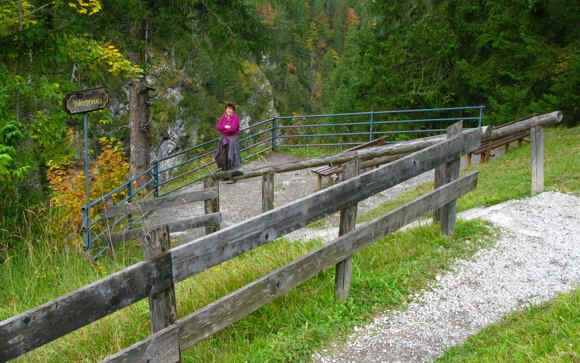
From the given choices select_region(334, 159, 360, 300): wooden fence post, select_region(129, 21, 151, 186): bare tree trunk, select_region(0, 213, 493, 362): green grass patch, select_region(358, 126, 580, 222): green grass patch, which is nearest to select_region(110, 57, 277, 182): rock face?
select_region(129, 21, 151, 186): bare tree trunk

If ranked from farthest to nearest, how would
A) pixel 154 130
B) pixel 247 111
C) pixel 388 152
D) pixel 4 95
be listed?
1. pixel 247 111
2. pixel 154 130
3. pixel 388 152
4. pixel 4 95

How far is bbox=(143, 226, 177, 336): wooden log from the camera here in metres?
2.80

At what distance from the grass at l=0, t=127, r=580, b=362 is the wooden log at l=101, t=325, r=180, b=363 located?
467 millimetres

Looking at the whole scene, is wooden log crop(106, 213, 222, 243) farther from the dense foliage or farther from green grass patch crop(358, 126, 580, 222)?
the dense foliage

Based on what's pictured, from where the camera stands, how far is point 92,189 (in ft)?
30.9

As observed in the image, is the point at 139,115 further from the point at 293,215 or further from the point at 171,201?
the point at 293,215

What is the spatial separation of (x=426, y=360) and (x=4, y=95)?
5.82m

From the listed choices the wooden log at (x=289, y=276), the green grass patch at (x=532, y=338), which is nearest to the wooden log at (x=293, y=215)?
the wooden log at (x=289, y=276)

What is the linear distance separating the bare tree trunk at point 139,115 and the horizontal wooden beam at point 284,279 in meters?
8.50

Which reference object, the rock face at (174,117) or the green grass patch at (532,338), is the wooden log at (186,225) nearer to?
the green grass patch at (532,338)

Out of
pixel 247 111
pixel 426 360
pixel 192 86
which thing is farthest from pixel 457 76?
pixel 247 111

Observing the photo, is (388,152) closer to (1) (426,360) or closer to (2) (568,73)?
(1) (426,360)

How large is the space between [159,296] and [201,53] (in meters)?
17.1

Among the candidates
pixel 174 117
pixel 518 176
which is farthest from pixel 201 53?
pixel 174 117
